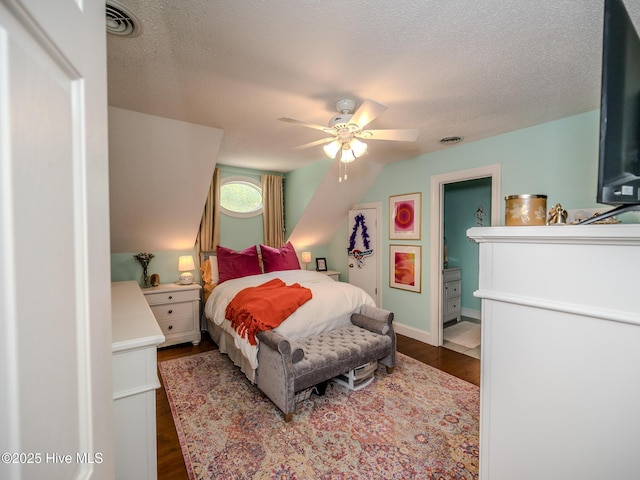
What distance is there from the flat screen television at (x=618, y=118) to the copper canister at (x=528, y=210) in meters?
0.19

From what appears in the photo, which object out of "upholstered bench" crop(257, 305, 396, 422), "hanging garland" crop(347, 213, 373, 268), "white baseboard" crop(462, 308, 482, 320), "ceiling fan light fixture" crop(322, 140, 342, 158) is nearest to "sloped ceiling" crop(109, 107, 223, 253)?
"ceiling fan light fixture" crop(322, 140, 342, 158)

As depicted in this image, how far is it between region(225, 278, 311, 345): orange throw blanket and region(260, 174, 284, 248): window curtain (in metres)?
1.72

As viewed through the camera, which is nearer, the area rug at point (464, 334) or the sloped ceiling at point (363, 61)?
the sloped ceiling at point (363, 61)

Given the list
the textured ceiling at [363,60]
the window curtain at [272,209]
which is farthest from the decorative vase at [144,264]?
the textured ceiling at [363,60]

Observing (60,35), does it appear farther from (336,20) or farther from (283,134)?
(283,134)

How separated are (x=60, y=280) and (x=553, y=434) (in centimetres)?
126

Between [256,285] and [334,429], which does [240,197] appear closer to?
[256,285]

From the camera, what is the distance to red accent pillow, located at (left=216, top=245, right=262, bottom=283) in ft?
12.2

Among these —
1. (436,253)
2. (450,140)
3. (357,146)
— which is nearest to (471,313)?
(436,253)

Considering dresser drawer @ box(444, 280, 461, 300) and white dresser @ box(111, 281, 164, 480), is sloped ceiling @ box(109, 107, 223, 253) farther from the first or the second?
dresser drawer @ box(444, 280, 461, 300)

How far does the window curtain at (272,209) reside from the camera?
459 centimetres

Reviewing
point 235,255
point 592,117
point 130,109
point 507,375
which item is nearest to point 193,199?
point 235,255

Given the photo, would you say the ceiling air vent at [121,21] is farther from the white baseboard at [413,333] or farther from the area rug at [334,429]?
the white baseboard at [413,333]

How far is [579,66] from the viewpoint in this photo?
1.68m
